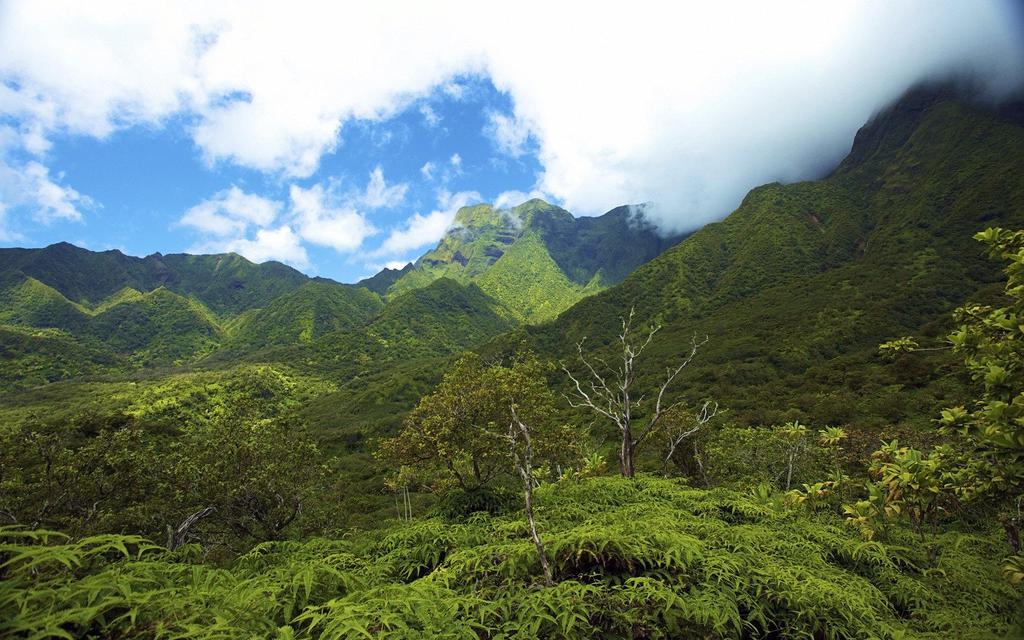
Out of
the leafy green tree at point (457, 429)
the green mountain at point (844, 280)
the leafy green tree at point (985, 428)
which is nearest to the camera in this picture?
the leafy green tree at point (985, 428)

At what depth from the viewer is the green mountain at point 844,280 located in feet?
225

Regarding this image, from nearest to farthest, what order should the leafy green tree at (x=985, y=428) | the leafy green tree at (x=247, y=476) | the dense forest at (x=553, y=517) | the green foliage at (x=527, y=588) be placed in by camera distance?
the green foliage at (x=527, y=588), the dense forest at (x=553, y=517), the leafy green tree at (x=985, y=428), the leafy green tree at (x=247, y=476)

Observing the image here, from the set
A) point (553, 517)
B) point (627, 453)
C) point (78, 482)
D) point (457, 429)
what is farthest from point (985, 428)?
point (78, 482)

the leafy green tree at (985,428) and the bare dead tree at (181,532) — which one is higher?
the leafy green tree at (985,428)

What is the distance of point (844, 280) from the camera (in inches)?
4648

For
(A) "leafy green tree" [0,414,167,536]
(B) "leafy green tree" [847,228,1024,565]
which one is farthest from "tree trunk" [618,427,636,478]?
(A) "leafy green tree" [0,414,167,536]

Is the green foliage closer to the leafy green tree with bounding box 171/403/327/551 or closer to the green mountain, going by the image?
the leafy green tree with bounding box 171/403/327/551

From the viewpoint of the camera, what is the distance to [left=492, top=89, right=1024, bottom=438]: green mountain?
6850 cm

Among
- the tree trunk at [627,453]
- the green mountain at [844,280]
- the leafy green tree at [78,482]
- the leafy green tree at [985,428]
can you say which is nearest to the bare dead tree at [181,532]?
the leafy green tree at [78,482]

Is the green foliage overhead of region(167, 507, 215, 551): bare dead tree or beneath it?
overhead

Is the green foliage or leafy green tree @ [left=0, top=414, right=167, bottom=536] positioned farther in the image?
leafy green tree @ [left=0, top=414, right=167, bottom=536]

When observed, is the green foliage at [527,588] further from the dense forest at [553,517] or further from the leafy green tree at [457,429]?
the leafy green tree at [457,429]

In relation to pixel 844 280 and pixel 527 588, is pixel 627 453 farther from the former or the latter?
pixel 844 280

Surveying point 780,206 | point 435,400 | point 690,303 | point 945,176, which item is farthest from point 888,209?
point 435,400
